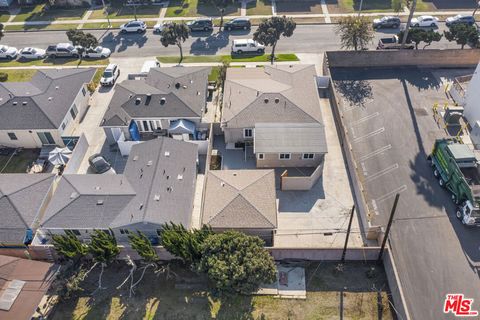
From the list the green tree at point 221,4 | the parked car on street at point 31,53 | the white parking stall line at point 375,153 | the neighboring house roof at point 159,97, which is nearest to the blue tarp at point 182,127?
the neighboring house roof at point 159,97

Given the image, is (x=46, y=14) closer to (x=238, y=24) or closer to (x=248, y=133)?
(x=238, y=24)

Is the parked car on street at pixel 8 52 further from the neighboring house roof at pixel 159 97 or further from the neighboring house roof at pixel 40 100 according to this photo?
the neighboring house roof at pixel 159 97

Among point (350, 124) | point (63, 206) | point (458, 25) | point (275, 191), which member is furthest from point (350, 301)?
point (458, 25)

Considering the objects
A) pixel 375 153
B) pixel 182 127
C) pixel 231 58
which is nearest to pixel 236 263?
pixel 182 127

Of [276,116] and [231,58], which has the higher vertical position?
[231,58]

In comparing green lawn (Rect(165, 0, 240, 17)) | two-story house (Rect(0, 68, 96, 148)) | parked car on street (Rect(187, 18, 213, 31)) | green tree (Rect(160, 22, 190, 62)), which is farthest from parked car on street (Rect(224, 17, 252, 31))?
two-story house (Rect(0, 68, 96, 148))

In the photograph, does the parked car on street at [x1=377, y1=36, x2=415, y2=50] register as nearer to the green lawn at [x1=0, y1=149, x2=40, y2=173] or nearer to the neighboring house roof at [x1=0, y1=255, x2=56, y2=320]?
the green lawn at [x1=0, y1=149, x2=40, y2=173]
